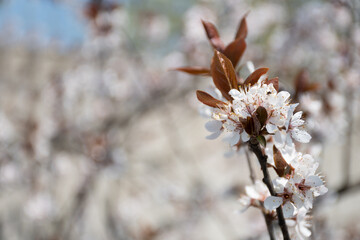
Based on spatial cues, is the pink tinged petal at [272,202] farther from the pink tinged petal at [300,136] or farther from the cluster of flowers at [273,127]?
the pink tinged petal at [300,136]

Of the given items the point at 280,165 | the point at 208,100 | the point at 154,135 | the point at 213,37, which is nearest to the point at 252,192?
the point at 280,165

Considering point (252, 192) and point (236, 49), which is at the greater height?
point (236, 49)

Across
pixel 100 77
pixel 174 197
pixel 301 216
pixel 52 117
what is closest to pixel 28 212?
pixel 52 117

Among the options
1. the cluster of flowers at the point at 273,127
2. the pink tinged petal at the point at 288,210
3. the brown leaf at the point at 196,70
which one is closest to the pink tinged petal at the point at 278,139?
the cluster of flowers at the point at 273,127

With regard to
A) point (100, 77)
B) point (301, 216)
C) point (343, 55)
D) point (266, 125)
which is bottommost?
point (100, 77)

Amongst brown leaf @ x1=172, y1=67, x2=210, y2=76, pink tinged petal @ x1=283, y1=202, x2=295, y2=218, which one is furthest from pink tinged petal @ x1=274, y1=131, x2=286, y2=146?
brown leaf @ x1=172, y1=67, x2=210, y2=76

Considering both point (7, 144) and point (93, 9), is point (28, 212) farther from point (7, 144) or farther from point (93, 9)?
point (93, 9)

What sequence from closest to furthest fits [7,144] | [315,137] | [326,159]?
1. [315,137]
2. [7,144]
3. [326,159]

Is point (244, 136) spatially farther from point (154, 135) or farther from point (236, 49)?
point (154, 135)
